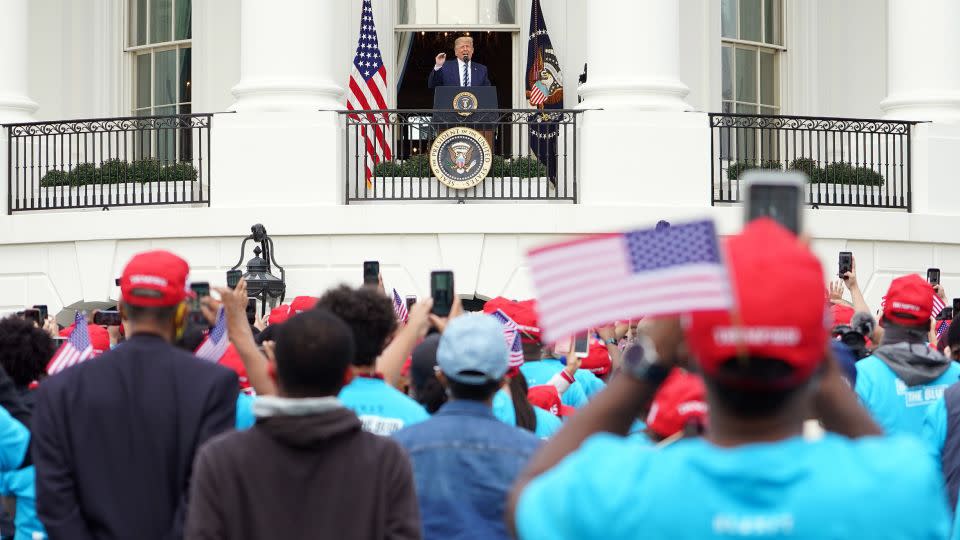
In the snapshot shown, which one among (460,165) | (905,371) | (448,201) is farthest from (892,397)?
(448,201)

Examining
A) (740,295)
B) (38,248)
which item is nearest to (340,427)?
(740,295)

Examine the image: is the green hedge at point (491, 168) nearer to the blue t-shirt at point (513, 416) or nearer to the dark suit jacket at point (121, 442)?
the blue t-shirt at point (513, 416)

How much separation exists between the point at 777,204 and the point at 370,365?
2656 mm

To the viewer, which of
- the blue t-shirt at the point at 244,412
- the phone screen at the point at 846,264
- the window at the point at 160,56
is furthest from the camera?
the window at the point at 160,56

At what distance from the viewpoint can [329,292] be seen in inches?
221

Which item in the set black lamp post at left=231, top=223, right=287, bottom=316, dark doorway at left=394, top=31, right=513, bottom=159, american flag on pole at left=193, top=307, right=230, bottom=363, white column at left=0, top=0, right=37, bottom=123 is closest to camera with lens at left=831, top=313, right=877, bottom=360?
american flag on pole at left=193, top=307, right=230, bottom=363

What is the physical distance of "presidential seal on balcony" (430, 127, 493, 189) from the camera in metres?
18.4

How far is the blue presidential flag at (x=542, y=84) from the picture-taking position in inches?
755

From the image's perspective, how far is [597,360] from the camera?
9.70 m

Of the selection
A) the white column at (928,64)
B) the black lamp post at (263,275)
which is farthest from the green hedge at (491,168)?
the white column at (928,64)

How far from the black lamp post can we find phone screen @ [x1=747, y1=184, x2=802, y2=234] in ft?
44.8

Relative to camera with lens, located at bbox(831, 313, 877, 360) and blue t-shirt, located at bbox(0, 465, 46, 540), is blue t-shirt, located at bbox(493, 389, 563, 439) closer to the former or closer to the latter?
blue t-shirt, located at bbox(0, 465, 46, 540)

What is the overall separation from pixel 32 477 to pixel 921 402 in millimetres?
3542

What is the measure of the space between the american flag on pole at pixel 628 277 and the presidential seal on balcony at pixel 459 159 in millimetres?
15063
